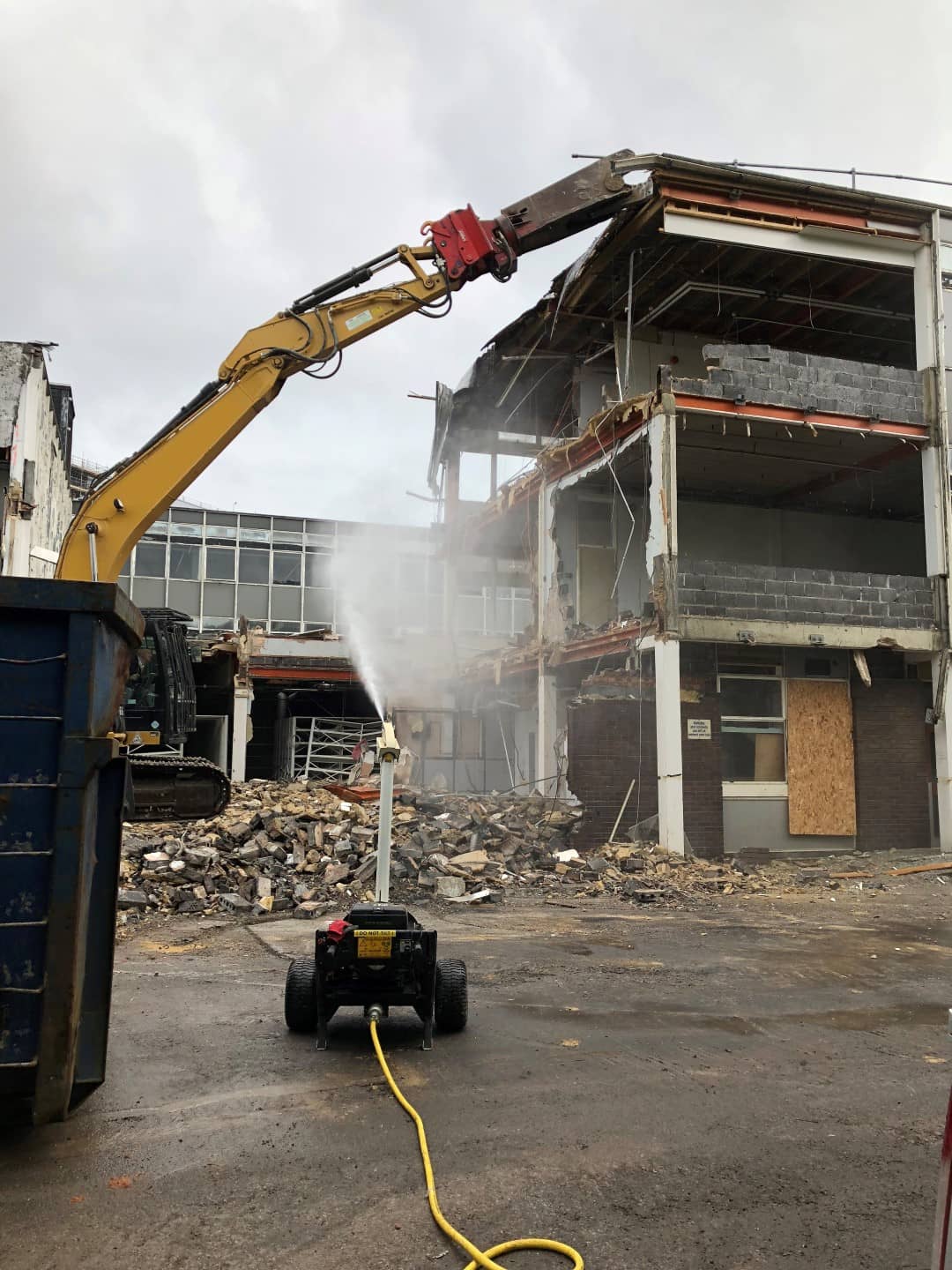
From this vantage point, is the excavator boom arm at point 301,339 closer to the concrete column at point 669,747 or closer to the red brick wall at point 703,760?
the concrete column at point 669,747

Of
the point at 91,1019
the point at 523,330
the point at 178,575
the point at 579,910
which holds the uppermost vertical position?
the point at 523,330

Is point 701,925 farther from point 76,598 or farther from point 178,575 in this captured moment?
point 178,575

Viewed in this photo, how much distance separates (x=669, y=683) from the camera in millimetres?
15719

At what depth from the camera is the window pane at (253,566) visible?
35.5 metres

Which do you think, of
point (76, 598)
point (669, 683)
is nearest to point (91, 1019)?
point (76, 598)

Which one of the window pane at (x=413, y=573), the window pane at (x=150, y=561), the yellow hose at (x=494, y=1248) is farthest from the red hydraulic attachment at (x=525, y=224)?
the window pane at (x=150, y=561)

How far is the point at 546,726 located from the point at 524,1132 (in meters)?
16.2

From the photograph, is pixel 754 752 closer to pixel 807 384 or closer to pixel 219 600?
pixel 807 384

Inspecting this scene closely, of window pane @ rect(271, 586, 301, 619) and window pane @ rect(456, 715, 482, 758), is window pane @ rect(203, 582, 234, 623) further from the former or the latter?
window pane @ rect(456, 715, 482, 758)

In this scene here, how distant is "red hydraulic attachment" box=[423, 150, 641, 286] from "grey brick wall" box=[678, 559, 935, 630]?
6858 mm

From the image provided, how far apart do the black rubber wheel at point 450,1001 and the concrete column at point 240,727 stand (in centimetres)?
1924

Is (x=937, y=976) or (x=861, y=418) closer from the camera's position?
(x=937, y=976)

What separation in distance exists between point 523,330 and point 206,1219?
19831 mm

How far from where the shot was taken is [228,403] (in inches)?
342
